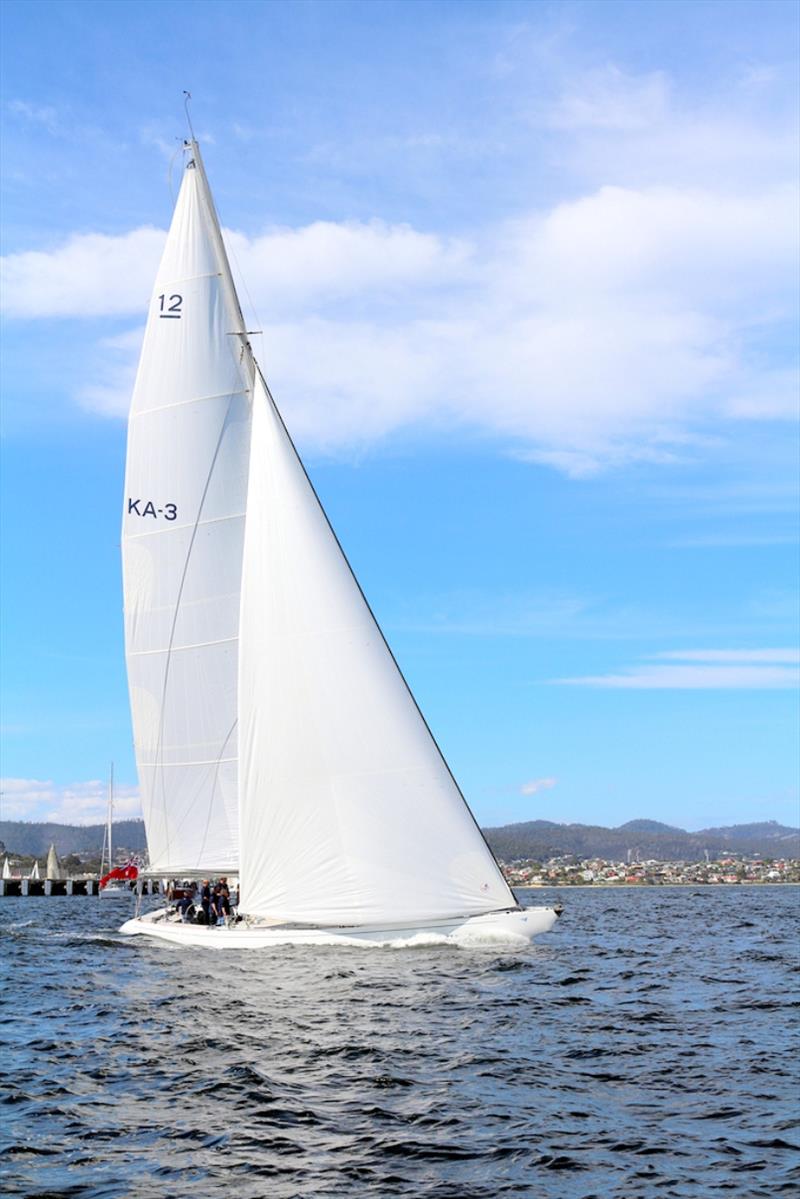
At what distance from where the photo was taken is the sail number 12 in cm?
3650

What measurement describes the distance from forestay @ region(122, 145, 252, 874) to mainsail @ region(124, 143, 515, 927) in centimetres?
5

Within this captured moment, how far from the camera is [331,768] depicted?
30078 mm

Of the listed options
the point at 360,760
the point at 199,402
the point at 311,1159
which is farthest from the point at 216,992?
the point at 199,402

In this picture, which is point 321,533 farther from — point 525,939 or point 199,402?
point 525,939

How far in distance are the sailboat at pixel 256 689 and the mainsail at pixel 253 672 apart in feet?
0.17

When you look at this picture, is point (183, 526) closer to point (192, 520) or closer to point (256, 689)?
point (192, 520)

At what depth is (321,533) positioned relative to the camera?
106 feet

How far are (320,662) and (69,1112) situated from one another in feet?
56.2

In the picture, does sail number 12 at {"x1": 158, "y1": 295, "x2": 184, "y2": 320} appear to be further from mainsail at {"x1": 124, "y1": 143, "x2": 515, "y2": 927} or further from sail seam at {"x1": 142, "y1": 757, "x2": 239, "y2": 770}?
sail seam at {"x1": 142, "y1": 757, "x2": 239, "y2": 770}

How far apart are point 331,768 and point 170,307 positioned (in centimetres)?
1538

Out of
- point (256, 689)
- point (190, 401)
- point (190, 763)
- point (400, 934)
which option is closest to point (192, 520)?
point (190, 401)

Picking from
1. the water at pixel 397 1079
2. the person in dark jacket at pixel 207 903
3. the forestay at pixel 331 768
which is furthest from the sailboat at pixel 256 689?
the water at pixel 397 1079

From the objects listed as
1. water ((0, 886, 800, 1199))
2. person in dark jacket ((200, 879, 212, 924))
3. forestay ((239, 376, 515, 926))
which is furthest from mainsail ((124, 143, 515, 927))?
water ((0, 886, 800, 1199))

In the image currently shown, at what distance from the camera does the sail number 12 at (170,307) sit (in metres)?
36.5
